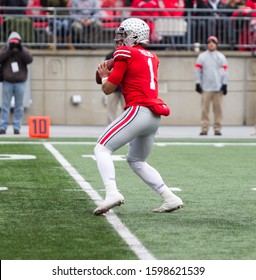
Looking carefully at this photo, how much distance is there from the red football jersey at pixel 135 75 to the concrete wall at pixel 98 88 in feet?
58.7

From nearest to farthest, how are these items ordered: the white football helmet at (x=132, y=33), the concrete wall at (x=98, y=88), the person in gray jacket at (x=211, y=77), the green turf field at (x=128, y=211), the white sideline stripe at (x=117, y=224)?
the white sideline stripe at (x=117, y=224)
the green turf field at (x=128, y=211)
the white football helmet at (x=132, y=33)
the person in gray jacket at (x=211, y=77)
the concrete wall at (x=98, y=88)

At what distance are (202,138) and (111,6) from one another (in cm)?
701

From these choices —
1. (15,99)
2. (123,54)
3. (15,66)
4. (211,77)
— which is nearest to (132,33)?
(123,54)

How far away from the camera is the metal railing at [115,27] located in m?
28.9

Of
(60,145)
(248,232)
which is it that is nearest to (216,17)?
(60,145)

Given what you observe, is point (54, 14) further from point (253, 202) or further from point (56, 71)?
point (253, 202)

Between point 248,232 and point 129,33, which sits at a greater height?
point 129,33

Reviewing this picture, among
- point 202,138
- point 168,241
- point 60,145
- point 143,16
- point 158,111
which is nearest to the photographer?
point 168,241

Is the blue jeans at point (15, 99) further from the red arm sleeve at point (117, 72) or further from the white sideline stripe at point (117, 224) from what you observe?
the red arm sleeve at point (117, 72)

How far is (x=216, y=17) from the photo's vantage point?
2925 centimetres

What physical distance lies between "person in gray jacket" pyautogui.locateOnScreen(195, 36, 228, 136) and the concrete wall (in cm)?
436

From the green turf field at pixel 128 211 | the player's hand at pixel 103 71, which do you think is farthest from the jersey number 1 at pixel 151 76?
the green turf field at pixel 128 211

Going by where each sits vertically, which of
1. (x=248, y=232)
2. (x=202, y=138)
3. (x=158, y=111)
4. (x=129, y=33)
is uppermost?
(x=129, y=33)

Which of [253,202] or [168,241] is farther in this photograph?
[253,202]
